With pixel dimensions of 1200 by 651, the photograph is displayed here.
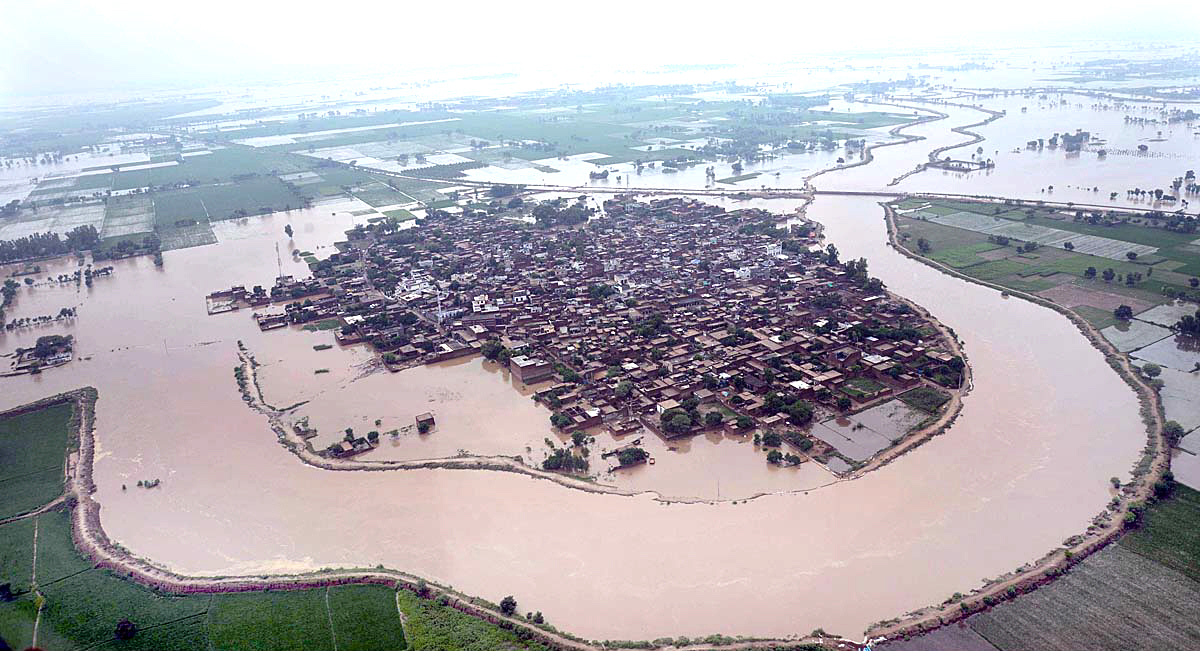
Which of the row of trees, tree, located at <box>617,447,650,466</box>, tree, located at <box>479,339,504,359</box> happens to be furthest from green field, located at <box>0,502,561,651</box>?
the row of trees

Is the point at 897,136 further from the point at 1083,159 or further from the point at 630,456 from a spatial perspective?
the point at 630,456

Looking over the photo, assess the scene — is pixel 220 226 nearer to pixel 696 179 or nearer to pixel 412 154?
pixel 412 154

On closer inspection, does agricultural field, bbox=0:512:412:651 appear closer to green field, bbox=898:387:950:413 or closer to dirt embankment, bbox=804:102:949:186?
green field, bbox=898:387:950:413

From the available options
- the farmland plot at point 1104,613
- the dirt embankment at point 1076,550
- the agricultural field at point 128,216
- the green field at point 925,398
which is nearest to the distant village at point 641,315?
the green field at point 925,398

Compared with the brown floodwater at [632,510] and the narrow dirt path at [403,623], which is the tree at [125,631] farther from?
the narrow dirt path at [403,623]

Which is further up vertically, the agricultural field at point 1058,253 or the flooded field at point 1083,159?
the flooded field at point 1083,159
